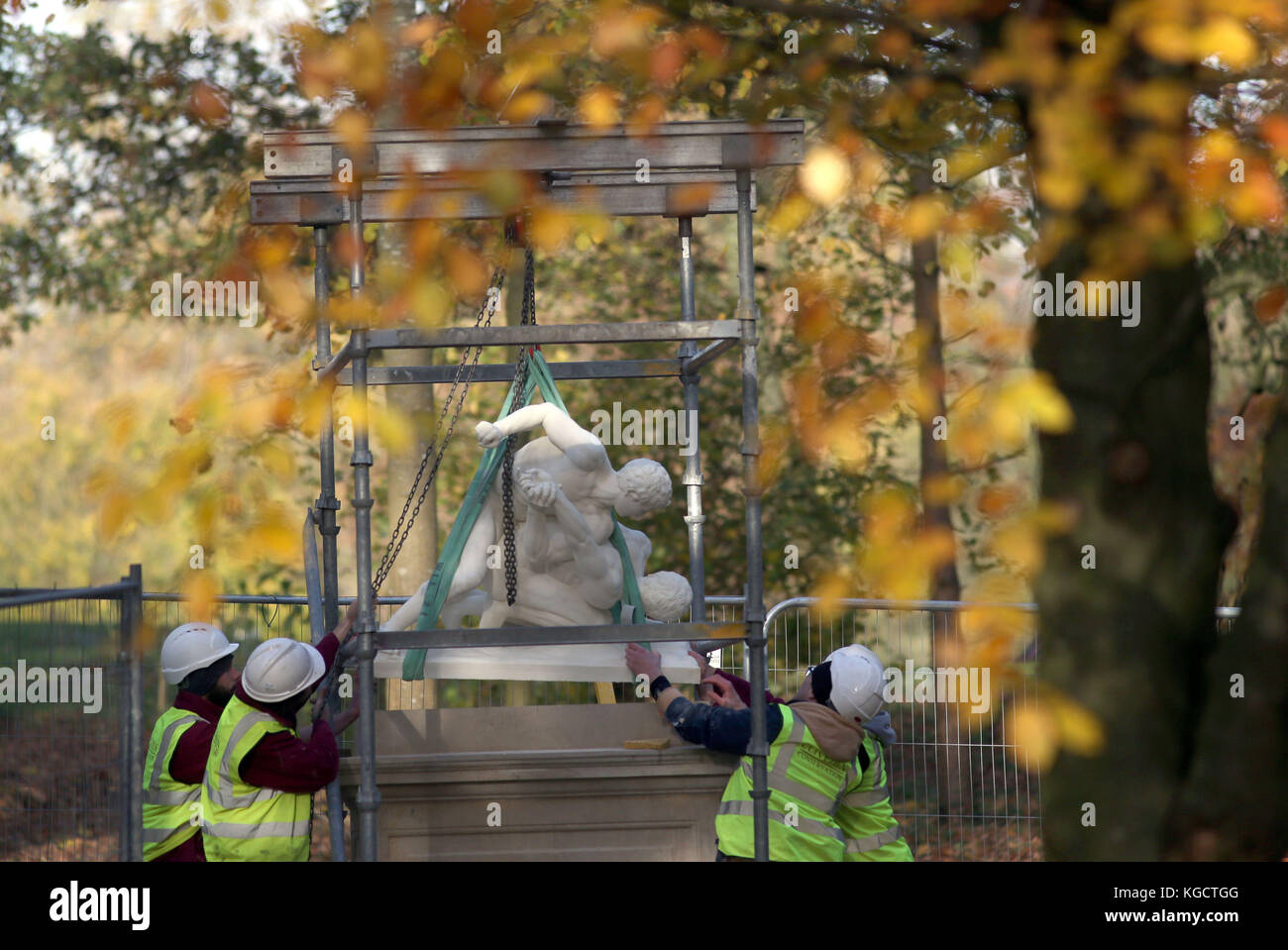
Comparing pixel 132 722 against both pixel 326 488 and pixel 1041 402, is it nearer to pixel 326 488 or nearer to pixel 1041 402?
pixel 326 488

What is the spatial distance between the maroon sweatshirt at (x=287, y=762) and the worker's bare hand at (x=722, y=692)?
1579mm

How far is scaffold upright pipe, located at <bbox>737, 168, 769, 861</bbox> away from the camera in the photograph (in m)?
5.49

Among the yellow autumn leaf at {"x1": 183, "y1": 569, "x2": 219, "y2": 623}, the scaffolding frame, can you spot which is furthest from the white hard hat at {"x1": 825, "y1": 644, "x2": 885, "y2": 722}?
the yellow autumn leaf at {"x1": 183, "y1": 569, "x2": 219, "y2": 623}

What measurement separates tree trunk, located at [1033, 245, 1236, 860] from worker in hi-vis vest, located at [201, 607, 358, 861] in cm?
297

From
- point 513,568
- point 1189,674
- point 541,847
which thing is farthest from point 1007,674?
point 513,568

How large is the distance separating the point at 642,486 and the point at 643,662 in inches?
29.5

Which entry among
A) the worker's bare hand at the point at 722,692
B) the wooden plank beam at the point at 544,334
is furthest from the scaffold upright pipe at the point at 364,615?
the worker's bare hand at the point at 722,692

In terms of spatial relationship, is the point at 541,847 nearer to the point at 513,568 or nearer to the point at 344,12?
the point at 513,568

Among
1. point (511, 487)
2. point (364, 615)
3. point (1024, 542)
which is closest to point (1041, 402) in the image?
point (1024, 542)

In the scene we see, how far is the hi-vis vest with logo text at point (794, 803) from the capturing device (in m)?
5.96

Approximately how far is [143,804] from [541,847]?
5.18 feet

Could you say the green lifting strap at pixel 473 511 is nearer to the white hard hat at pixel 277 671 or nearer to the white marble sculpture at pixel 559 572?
the white marble sculpture at pixel 559 572

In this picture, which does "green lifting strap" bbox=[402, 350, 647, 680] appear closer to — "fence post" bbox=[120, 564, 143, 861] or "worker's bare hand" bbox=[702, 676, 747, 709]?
"worker's bare hand" bbox=[702, 676, 747, 709]

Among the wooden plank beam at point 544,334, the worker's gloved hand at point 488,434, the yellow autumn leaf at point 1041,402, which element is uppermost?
the wooden plank beam at point 544,334
